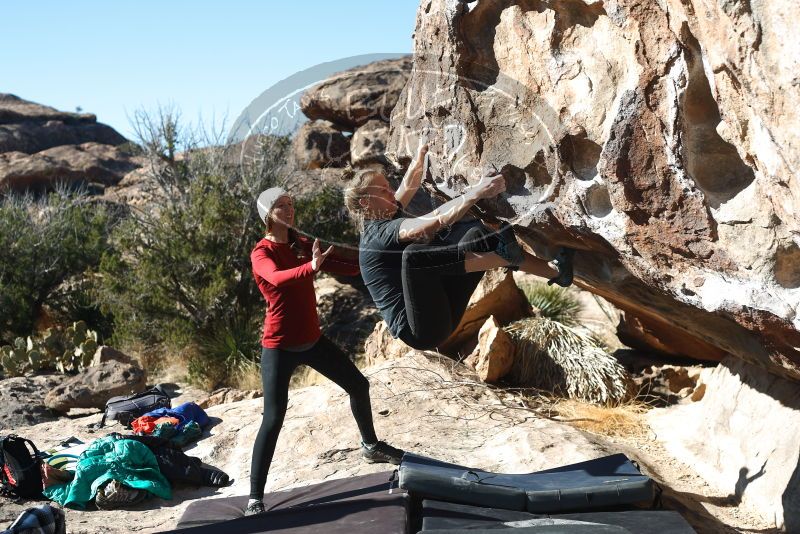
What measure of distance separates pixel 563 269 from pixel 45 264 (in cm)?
1136

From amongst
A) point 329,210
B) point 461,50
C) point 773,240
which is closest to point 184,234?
point 329,210

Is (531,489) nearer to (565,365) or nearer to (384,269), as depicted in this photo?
(384,269)

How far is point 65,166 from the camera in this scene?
23.3 m

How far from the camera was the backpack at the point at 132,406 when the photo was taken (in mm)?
8133

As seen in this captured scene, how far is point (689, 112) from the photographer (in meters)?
3.88

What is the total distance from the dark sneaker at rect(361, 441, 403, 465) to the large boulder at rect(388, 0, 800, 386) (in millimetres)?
1714

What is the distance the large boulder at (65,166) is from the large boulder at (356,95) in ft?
31.2

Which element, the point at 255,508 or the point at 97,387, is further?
the point at 97,387

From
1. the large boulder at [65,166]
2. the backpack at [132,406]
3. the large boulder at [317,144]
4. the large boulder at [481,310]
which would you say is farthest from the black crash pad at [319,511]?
the large boulder at [65,166]

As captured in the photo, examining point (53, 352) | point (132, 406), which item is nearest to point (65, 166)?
point (53, 352)

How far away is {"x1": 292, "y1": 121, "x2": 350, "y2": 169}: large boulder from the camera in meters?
13.1

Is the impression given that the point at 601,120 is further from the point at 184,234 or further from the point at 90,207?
the point at 90,207

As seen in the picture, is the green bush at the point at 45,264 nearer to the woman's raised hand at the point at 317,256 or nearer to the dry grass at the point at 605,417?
the dry grass at the point at 605,417

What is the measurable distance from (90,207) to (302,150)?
562 centimetres
